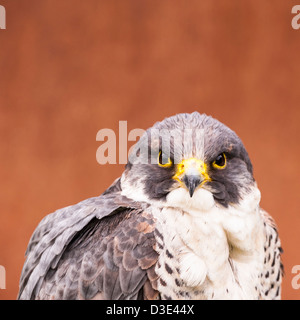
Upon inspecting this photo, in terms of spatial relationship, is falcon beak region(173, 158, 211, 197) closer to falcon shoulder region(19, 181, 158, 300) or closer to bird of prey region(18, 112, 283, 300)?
bird of prey region(18, 112, 283, 300)

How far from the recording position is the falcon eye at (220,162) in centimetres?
129

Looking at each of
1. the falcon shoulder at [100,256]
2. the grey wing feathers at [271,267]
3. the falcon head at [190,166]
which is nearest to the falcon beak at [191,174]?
the falcon head at [190,166]

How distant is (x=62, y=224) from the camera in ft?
4.65

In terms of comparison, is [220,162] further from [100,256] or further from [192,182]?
[100,256]

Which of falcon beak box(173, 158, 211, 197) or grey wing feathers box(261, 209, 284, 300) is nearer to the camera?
falcon beak box(173, 158, 211, 197)

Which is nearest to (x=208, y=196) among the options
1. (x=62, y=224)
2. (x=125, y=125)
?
(x=62, y=224)

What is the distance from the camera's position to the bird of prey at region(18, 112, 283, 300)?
4.08ft

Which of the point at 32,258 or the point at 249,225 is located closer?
the point at 249,225

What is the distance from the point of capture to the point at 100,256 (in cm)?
127

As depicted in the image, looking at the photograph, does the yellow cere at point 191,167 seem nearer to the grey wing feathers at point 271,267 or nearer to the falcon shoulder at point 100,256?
the falcon shoulder at point 100,256

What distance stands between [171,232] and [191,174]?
16 centimetres

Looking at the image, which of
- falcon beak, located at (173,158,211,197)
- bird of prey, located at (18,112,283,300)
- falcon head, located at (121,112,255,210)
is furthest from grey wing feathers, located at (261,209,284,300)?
falcon beak, located at (173,158,211,197)
